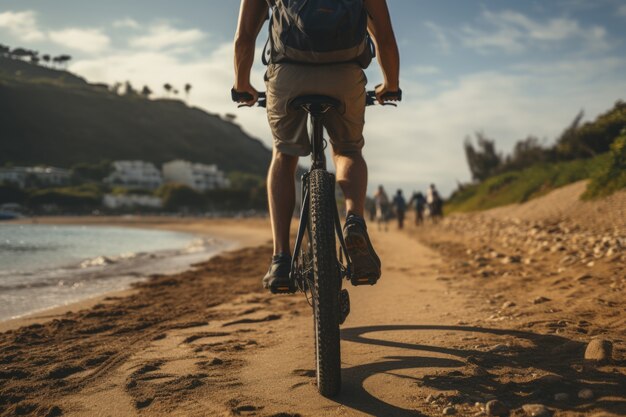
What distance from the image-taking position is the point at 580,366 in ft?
8.40

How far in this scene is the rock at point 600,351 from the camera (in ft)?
8.41

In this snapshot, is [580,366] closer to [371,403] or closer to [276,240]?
[371,403]

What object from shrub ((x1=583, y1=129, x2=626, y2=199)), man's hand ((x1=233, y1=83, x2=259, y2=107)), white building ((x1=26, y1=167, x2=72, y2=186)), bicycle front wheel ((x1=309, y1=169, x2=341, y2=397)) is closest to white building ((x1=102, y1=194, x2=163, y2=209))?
white building ((x1=26, y1=167, x2=72, y2=186))

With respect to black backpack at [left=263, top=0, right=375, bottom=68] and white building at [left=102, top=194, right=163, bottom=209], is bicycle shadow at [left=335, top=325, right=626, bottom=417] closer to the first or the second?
black backpack at [left=263, top=0, right=375, bottom=68]

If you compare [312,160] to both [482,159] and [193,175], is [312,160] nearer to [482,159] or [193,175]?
[482,159]

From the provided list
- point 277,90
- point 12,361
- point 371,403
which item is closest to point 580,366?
point 371,403

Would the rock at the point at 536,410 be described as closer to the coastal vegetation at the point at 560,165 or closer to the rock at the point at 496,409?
the rock at the point at 496,409

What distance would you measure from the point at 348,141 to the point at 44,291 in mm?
5954

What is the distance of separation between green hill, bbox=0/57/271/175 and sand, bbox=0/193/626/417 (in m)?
122

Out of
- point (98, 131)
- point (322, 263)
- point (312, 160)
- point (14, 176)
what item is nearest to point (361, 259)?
point (322, 263)

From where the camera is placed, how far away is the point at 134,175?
390ft

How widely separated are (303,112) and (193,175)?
4921 inches

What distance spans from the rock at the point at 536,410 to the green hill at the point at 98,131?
409 ft

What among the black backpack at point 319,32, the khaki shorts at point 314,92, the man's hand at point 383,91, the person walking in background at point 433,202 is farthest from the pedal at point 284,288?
the person walking in background at point 433,202
